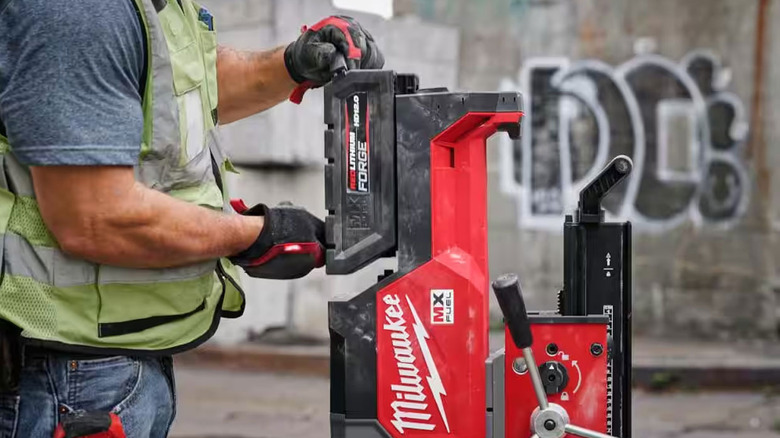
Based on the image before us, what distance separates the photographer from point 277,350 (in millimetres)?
9789

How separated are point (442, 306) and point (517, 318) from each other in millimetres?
169

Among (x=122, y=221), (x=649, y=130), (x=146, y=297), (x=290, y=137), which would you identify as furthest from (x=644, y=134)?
(x=122, y=221)

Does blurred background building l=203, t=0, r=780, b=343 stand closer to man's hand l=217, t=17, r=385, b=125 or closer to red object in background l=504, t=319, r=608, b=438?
man's hand l=217, t=17, r=385, b=125

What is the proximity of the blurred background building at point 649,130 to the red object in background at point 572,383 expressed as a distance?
294 inches

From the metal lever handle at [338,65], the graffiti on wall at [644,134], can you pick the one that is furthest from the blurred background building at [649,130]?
the metal lever handle at [338,65]

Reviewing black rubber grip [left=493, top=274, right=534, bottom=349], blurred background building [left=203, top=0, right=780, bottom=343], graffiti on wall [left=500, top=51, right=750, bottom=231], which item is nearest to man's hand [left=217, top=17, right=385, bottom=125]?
black rubber grip [left=493, top=274, right=534, bottom=349]

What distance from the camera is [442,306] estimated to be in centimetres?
237

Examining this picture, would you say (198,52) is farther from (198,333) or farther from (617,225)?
(617,225)

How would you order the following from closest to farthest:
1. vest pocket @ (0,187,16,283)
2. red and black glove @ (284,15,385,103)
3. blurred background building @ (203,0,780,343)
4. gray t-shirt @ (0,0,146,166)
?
gray t-shirt @ (0,0,146,166), vest pocket @ (0,187,16,283), red and black glove @ (284,15,385,103), blurred background building @ (203,0,780,343)

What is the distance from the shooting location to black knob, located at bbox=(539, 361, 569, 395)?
2.51 meters

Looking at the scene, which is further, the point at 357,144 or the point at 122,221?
the point at 357,144

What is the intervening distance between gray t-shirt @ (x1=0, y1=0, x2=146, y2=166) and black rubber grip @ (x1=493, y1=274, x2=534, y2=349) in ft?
2.83

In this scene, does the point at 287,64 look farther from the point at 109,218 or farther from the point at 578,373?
the point at 578,373

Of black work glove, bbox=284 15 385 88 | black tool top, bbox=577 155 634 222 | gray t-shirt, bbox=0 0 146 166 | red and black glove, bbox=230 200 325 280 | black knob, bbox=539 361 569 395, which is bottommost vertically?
black knob, bbox=539 361 569 395
